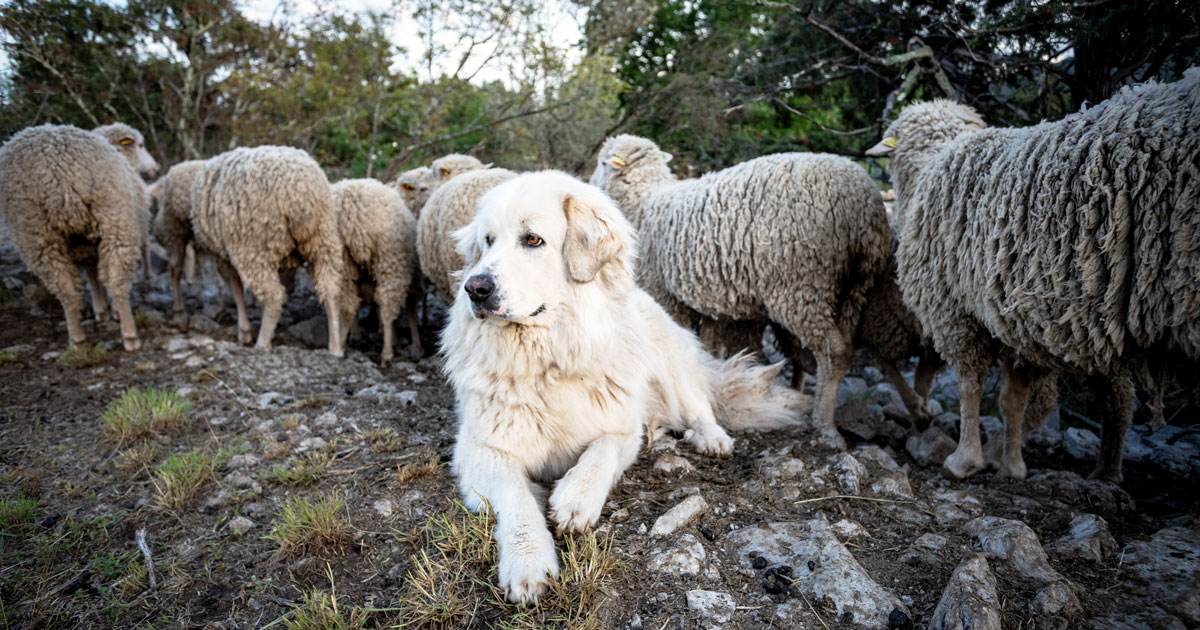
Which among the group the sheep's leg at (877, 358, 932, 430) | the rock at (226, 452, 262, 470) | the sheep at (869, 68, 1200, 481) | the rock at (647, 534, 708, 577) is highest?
the sheep at (869, 68, 1200, 481)

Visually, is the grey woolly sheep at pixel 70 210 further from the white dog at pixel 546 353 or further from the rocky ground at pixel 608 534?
the white dog at pixel 546 353

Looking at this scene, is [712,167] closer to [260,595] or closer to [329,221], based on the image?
[329,221]

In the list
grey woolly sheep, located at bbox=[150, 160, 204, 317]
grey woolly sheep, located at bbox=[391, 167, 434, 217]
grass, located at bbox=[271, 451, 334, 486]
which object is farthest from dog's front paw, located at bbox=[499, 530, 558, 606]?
grey woolly sheep, located at bbox=[150, 160, 204, 317]

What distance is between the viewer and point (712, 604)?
2012 mm

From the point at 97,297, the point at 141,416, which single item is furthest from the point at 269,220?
the point at 97,297

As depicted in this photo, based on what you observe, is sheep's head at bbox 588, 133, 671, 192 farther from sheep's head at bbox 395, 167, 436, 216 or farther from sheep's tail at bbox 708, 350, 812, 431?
sheep's head at bbox 395, 167, 436, 216

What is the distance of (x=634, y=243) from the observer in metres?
3.08

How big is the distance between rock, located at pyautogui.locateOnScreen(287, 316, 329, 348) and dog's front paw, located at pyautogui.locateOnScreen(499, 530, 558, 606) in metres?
5.29

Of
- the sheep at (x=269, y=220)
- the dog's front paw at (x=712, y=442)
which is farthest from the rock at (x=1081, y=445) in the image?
the sheep at (x=269, y=220)

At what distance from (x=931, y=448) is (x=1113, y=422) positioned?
94cm

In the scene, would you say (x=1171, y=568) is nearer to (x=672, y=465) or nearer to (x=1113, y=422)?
(x=1113, y=422)

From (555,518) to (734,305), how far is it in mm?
2746

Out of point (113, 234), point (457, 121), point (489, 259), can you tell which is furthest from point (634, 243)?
point (457, 121)

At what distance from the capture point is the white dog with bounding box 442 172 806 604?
2490mm
